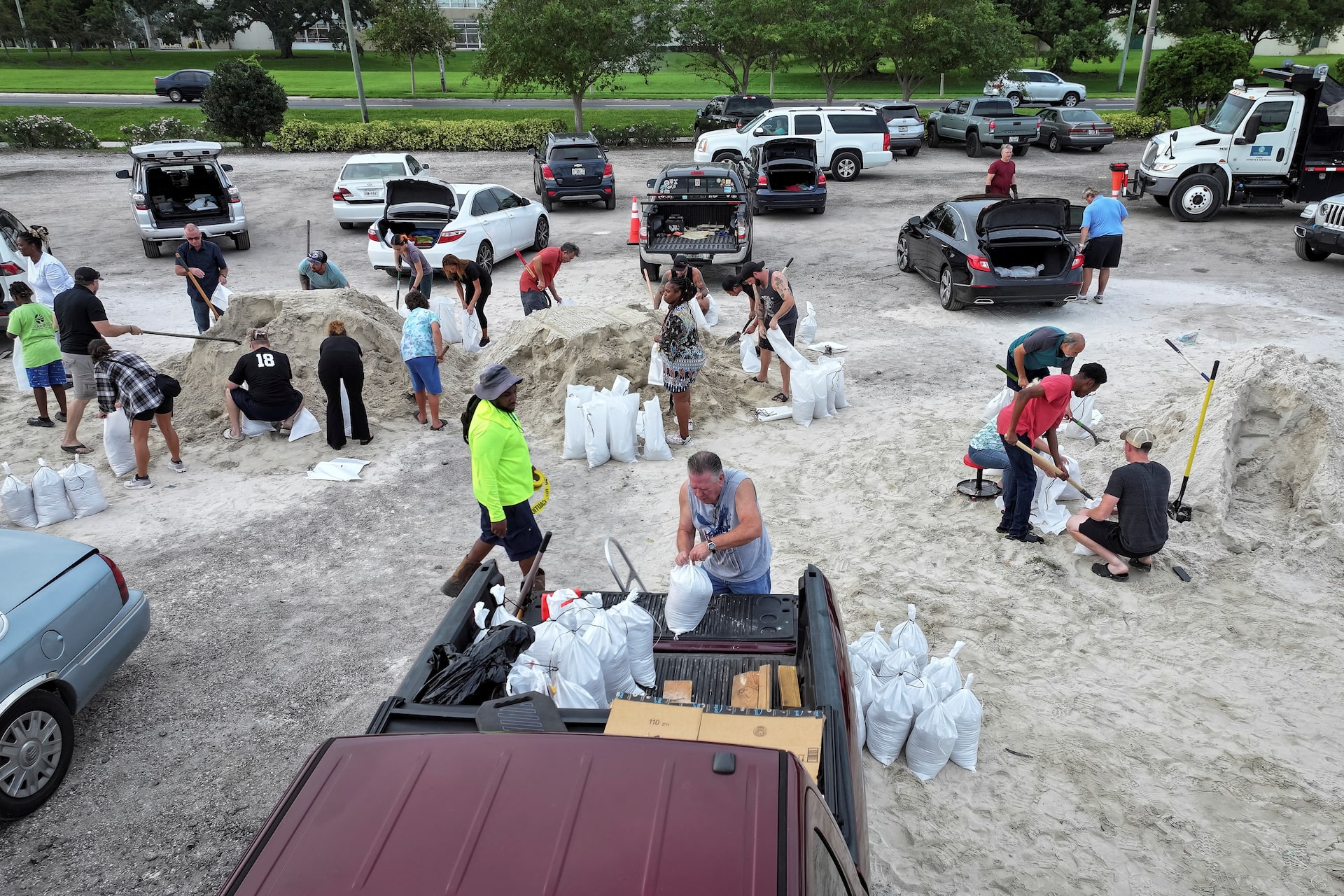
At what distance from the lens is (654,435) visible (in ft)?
28.5

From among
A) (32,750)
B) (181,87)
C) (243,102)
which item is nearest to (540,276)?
(32,750)

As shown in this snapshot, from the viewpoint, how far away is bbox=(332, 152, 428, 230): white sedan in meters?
18.3

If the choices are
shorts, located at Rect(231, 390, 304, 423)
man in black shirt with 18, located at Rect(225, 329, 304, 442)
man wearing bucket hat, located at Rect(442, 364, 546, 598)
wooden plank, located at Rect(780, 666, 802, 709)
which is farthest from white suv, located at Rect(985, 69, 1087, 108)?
wooden plank, located at Rect(780, 666, 802, 709)

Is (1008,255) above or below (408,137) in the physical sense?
below

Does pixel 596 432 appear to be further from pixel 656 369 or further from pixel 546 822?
pixel 546 822

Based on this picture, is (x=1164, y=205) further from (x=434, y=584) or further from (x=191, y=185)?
(x=191, y=185)

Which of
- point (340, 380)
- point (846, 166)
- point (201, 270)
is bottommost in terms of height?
point (340, 380)

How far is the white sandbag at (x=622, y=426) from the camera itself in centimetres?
858

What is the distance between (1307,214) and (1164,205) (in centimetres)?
492

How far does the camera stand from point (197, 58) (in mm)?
61094

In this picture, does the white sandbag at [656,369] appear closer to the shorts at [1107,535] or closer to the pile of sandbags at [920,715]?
the shorts at [1107,535]

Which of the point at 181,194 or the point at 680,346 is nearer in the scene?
the point at 680,346

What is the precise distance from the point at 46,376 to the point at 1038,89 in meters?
38.1

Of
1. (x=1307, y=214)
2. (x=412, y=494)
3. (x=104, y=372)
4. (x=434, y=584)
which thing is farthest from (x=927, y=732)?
(x=1307, y=214)
